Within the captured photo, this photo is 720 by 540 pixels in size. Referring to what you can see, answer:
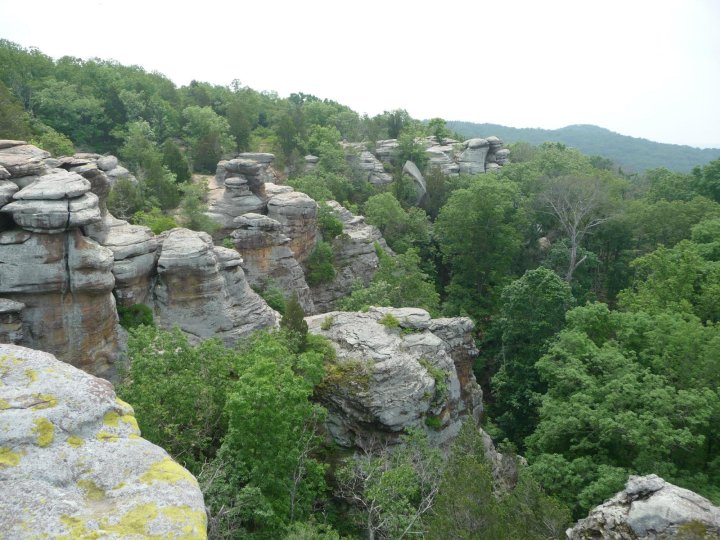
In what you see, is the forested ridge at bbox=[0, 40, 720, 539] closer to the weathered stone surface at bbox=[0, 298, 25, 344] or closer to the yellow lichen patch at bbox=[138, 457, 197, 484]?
the weathered stone surface at bbox=[0, 298, 25, 344]

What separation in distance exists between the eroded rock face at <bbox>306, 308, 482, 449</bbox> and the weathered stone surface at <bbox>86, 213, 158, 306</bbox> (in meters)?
8.31

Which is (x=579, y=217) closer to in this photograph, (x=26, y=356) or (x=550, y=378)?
(x=550, y=378)

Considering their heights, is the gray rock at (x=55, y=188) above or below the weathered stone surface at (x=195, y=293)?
above

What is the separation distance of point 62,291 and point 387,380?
44.8 feet

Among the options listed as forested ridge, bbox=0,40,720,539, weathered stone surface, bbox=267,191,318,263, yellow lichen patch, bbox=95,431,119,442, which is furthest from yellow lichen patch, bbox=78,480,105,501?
weathered stone surface, bbox=267,191,318,263

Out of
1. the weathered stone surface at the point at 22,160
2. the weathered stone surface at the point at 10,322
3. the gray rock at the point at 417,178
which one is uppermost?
the weathered stone surface at the point at 22,160

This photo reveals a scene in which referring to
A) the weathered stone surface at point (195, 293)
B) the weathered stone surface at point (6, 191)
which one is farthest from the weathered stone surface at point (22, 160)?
the weathered stone surface at point (195, 293)

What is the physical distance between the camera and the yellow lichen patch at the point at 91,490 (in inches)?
232

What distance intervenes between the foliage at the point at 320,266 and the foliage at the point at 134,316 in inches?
632

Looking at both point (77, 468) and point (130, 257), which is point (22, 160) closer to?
point (130, 257)

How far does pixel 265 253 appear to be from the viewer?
33.8 metres

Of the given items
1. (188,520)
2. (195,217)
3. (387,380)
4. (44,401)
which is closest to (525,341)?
(387,380)

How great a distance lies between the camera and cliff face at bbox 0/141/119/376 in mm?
19516

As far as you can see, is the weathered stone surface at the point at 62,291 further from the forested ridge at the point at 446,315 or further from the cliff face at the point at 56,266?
the forested ridge at the point at 446,315
